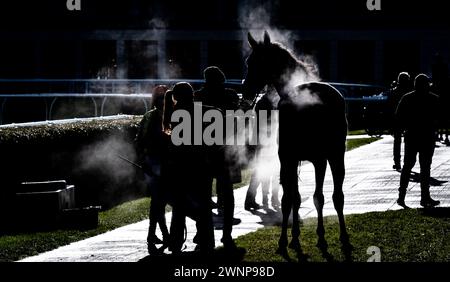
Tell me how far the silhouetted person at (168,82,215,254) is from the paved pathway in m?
0.90

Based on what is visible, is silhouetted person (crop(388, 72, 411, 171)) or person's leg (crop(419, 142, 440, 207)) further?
silhouetted person (crop(388, 72, 411, 171))

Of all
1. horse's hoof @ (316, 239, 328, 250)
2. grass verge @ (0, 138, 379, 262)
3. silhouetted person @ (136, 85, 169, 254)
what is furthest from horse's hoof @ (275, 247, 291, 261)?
grass verge @ (0, 138, 379, 262)

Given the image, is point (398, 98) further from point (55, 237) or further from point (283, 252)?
point (283, 252)

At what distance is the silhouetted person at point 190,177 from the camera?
35.2ft

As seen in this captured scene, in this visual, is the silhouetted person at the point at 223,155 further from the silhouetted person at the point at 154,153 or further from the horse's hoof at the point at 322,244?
the horse's hoof at the point at 322,244

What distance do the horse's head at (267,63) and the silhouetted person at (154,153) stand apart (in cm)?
111

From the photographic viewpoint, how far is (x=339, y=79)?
5331 cm

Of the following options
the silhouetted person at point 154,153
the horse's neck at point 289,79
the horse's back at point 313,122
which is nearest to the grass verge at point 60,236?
the silhouetted person at point 154,153

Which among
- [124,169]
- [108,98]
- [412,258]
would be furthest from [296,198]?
[108,98]

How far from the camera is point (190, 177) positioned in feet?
35.3

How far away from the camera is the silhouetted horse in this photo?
11.3 m

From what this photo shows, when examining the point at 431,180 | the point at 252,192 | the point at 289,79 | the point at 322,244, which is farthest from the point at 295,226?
the point at 431,180

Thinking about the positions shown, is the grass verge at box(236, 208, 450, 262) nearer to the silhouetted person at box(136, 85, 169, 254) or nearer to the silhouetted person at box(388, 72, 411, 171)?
the silhouetted person at box(136, 85, 169, 254)
